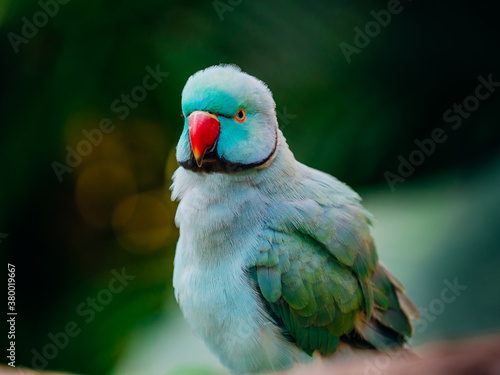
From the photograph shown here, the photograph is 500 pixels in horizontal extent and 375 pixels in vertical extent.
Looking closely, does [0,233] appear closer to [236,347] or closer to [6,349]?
[6,349]

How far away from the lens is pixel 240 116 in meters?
1.69

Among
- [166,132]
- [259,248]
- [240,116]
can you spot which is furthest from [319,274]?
[166,132]

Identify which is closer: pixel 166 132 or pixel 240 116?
pixel 240 116

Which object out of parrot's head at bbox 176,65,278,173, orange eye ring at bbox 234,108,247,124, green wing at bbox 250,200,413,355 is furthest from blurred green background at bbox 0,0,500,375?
orange eye ring at bbox 234,108,247,124

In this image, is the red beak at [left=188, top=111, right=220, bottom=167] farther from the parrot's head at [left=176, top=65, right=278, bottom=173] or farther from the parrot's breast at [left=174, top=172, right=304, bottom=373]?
the parrot's breast at [left=174, top=172, right=304, bottom=373]

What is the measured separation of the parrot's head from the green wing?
0.82ft

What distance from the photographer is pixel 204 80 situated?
1656mm

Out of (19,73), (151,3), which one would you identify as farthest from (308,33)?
(19,73)

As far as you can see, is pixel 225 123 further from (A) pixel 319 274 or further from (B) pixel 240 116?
(A) pixel 319 274

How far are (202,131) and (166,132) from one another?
65.2 inches

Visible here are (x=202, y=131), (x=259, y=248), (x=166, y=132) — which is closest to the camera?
(x=202, y=131)

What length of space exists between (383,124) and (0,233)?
2.39 m

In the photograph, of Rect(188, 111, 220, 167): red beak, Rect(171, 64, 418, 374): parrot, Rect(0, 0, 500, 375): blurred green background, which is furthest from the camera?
Rect(0, 0, 500, 375): blurred green background

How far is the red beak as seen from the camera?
162cm
